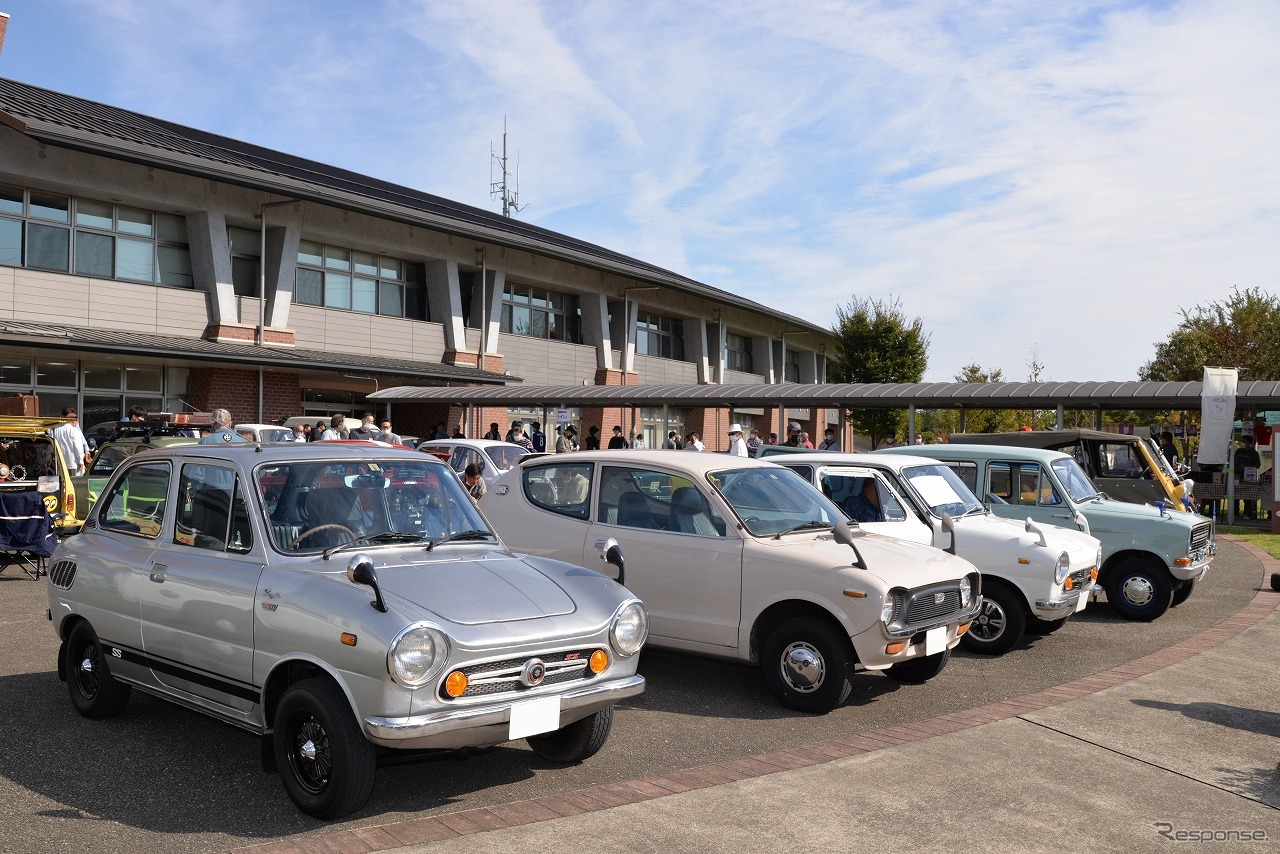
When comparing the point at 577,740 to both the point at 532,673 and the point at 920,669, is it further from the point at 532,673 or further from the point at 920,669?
the point at 920,669

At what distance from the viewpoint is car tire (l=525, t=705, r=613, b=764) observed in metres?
5.52

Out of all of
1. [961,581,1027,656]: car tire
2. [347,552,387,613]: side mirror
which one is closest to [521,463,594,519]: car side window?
[347,552,387,613]: side mirror

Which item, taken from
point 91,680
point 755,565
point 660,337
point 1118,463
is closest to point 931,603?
point 755,565

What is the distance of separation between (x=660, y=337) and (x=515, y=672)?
3791cm

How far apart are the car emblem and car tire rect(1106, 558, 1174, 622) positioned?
8132 millimetres

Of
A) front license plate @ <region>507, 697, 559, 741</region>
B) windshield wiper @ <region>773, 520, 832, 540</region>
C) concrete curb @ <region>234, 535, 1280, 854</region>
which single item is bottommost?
concrete curb @ <region>234, 535, 1280, 854</region>

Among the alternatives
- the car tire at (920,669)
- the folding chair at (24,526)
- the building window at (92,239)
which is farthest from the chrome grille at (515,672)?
the building window at (92,239)

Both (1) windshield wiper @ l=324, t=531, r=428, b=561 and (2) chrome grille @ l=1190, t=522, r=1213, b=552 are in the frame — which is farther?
(2) chrome grille @ l=1190, t=522, r=1213, b=552

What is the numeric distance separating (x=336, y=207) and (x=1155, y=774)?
2455 centimetres

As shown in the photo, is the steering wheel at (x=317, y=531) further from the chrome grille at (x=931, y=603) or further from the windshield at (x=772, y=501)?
the chrome grille at (x=931, y=603)

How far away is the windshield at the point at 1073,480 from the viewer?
36.1ft

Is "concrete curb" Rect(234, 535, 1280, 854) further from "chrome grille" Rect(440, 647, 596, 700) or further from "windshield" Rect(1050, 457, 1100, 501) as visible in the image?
"windshield" Rect(1050, 457, 1100, 501)

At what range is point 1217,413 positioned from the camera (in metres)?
19.8

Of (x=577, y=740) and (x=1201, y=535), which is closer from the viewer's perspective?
(x=577, y=740)
